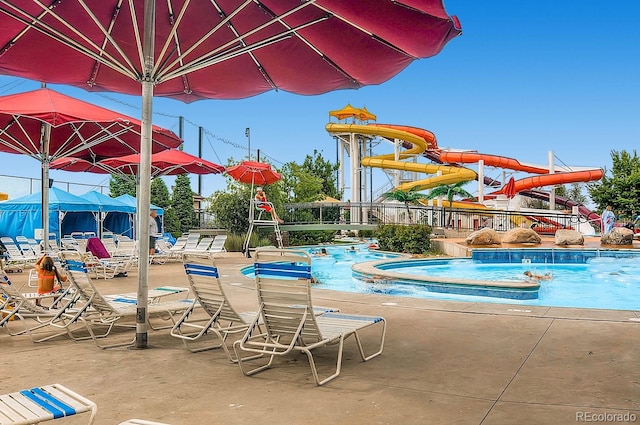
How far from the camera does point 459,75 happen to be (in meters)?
50.3

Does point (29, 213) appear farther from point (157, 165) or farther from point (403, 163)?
point (403, 163)

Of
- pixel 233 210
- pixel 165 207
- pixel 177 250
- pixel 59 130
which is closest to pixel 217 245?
pixel 177 250

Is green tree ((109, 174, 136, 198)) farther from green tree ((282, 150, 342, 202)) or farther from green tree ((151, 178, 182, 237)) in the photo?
green tree ((282, 150, 342, 202))

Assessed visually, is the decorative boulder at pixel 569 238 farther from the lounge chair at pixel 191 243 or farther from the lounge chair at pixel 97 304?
the lounge chair at pixel 97 304

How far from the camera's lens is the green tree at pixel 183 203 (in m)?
28.7

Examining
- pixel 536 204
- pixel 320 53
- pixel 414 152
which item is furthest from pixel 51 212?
pixel 536 204

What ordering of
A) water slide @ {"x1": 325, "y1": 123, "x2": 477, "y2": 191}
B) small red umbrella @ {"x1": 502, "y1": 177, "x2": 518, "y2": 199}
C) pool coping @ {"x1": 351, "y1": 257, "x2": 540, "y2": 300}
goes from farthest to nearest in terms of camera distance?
1. small red umbrella @ {"x1": 502, "y1": 177, "x2": 518, "y2": 199}
2. water slide @ {"x1": 325, "y1": 123, "x2": 477, "y2": 191}
3. pool coping @ {"x1": 351, "y1": 257, "x2": 540, "y2": 300}

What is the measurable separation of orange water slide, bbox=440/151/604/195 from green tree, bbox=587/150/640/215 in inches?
31.7

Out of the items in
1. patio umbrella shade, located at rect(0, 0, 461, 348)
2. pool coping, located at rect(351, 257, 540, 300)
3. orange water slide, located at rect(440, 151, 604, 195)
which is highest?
orange water slide, located at rect(440, 151, 604, 195)

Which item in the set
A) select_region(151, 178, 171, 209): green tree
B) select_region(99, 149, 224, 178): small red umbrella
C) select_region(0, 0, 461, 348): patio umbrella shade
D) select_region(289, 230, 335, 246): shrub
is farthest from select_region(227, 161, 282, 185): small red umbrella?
select_region(151, 178, 171, 209): green tree

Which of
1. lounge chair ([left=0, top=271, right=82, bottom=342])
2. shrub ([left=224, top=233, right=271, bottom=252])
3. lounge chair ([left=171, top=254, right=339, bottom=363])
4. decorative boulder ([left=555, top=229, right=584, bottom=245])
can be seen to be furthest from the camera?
shrub ([left=224, top=233, right=271, bottom=252])

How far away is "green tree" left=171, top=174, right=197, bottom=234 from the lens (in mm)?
28734

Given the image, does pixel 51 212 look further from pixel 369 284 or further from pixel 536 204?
pixel 536 204

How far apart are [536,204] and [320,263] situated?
34.5 m
